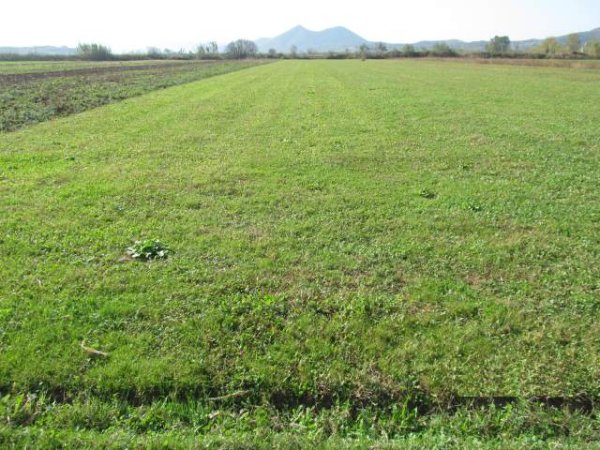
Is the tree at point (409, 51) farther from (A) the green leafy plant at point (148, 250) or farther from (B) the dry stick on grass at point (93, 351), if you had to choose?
(B) the dry stick on grass at point (93, 351)

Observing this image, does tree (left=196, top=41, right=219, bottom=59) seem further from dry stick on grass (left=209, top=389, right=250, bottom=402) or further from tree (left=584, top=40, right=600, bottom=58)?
dry stick on grass (left=209, top=389, right=250, bottom=402)

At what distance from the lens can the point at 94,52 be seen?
115875 millimetres

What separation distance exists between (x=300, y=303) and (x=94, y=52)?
130164 mm

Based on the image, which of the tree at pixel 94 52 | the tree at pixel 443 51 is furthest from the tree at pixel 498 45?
the tree at pixel 94 52

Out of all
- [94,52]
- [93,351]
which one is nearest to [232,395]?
[93,351]

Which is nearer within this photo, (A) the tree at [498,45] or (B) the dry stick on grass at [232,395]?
(B) the dry stick on grass at [232,395]

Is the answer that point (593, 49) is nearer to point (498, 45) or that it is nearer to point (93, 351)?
point (498, 45)

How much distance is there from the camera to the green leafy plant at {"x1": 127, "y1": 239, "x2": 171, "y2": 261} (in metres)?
6.18

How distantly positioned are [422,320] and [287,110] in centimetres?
1681

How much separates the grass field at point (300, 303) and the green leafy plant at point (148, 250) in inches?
6.1

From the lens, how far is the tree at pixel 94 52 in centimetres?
11500

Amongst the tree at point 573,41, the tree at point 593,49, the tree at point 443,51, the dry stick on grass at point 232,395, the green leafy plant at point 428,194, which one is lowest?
the dry stick on grass at point 232,395

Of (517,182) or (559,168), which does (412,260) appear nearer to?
(517,182)

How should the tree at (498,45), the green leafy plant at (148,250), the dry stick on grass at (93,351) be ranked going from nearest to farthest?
1. the dry stick on grass at (93,351)
2. the green leafy plant at (148,250)
3. the tree at (498,45)
